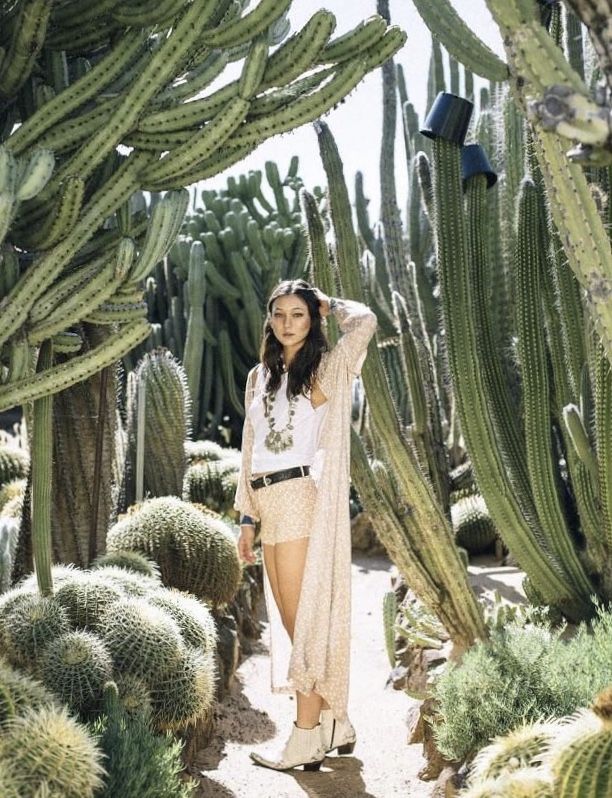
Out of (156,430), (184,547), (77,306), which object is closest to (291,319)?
(77,306)

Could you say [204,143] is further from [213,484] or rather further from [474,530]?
[213,484]

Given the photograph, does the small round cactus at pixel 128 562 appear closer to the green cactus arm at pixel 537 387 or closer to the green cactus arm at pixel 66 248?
the green cactus arm at pixel 66 248

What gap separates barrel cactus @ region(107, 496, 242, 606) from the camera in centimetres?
574

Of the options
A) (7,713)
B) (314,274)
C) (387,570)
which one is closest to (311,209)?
(314,274)

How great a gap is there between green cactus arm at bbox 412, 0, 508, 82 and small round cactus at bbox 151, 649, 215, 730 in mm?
2447

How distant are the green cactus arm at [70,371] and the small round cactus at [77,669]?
0.89 metres

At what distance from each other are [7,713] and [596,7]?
230 centimetres

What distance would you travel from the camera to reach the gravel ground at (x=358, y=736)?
3.99 meters

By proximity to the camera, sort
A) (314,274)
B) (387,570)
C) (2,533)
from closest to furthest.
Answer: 1. (314,274)
2. (2,533)
3. (387,570)

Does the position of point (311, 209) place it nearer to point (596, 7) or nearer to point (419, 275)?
point (596, 7)

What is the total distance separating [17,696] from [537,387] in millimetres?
2984

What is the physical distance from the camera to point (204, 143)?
4055 millimetres

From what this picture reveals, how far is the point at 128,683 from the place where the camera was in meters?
3.86

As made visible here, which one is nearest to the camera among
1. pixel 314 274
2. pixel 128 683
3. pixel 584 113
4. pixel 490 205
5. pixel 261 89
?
pixel 584 113
